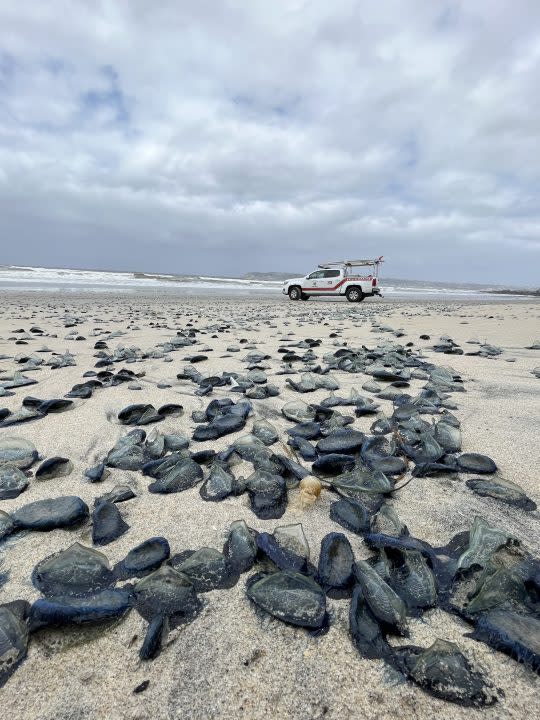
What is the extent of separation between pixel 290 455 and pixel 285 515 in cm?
55

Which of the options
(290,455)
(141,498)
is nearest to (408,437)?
(290,455)

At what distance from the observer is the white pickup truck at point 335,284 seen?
806 inches

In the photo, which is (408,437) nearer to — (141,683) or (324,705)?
(324,705)

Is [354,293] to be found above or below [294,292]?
above

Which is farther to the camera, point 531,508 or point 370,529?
point 531,508

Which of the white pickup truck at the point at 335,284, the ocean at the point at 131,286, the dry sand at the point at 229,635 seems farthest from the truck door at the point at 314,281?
the dry sand at the point at 229,635

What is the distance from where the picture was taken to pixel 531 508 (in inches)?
67.0

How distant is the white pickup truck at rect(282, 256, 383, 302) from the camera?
2048cm

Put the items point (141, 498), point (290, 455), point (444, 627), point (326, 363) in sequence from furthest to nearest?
point (326, 363)
point (290, 455)
point (141, 498)
point (444, 627)

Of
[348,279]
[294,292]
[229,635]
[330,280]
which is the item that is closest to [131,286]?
[294,292]

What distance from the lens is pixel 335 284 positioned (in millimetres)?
20938

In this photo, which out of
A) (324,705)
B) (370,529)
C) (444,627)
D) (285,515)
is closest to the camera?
(324,705)

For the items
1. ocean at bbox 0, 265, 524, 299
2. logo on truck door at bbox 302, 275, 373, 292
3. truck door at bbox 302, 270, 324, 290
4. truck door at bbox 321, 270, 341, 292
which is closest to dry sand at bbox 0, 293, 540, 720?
logo on truck door at bbox 302, 275, 373, 292

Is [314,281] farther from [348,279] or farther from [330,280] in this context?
[348,279]
